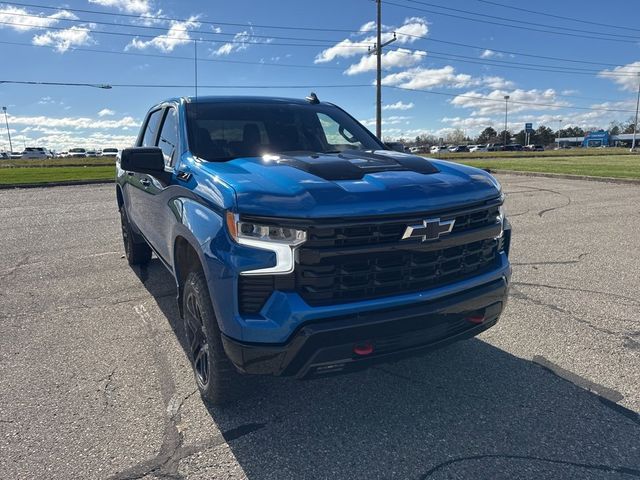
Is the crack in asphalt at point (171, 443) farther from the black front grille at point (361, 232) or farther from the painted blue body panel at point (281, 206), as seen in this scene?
the black front grille at point (361, 232)

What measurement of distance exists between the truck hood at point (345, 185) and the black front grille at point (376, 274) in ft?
0.79

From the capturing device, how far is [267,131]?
3838 millimetres

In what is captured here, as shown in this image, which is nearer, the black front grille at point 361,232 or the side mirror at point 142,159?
the black front grille at point 361,232

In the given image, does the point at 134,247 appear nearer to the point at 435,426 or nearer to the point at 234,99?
the point at 234,99

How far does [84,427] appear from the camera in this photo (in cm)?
271

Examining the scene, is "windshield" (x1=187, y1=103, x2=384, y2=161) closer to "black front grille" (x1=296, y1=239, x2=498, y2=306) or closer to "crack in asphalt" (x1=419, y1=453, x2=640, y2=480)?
"black front grille" (x1=296, y1=239, x2=498, y2=306)

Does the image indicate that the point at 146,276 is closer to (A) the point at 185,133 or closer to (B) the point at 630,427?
(A) the point at 185,133

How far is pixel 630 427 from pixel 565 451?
0.49 m

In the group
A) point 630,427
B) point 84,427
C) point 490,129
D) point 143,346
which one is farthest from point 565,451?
point 490,129

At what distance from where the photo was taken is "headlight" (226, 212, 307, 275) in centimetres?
230

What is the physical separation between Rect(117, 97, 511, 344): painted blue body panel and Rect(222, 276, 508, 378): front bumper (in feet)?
0.15

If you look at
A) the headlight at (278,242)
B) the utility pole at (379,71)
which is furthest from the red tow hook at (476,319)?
the utility pole at (379,71)

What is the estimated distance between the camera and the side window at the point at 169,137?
3.64 metres

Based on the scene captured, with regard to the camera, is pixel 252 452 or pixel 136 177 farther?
pixel 136 177
